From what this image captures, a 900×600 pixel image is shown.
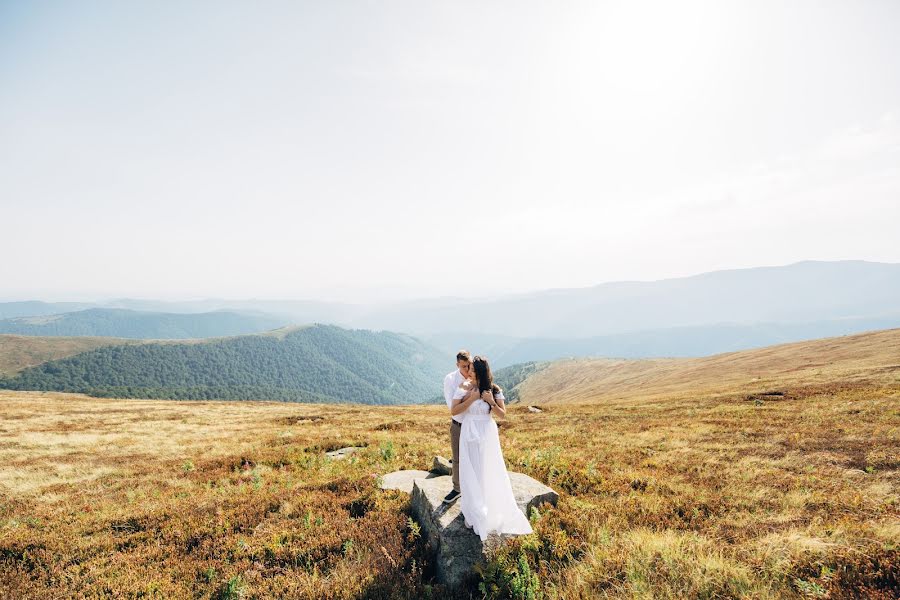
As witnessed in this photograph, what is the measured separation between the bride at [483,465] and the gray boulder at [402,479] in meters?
3.59

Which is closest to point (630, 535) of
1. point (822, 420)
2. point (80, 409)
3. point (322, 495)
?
point (322, 495)

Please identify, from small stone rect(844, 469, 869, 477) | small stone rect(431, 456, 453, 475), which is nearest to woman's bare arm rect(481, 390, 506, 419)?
small stone rect(431, 456, 453, 475)

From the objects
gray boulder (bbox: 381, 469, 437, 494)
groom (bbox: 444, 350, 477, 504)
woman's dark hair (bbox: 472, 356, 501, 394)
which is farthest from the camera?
gray boulder (bbox: 381, 469, 437, 494)

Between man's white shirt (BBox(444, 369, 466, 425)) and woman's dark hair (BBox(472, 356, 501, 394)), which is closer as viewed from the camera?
woman's dark hair (BBox(472, 356, 501, 394))

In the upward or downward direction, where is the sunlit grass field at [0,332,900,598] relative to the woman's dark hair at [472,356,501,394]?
downward

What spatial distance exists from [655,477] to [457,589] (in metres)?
8.02

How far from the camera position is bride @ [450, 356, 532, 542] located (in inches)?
298

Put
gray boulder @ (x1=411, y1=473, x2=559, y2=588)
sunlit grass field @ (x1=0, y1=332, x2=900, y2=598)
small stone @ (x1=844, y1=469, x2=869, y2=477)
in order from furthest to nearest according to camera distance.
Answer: small stone @ (x1=844, y1=469, x2=869, y2=477)
gray boulder @ (x1=411, y1=473, x2=559, y2=588)
sunlit grass field @ (x1=0, y1=332, x2=900, y2=598)

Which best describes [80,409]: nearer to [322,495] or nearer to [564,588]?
[322,495]

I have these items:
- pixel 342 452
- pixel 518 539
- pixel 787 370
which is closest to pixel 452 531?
pixel 518 539

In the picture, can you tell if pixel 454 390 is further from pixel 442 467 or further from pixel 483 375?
pixel 442 467

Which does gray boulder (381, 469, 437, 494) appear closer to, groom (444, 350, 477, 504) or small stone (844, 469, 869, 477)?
groom (444, 350, 477, 504)

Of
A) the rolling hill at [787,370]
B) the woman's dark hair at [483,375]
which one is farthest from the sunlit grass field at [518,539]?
the rolling hill at [787,370]

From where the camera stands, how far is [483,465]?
787 cm
